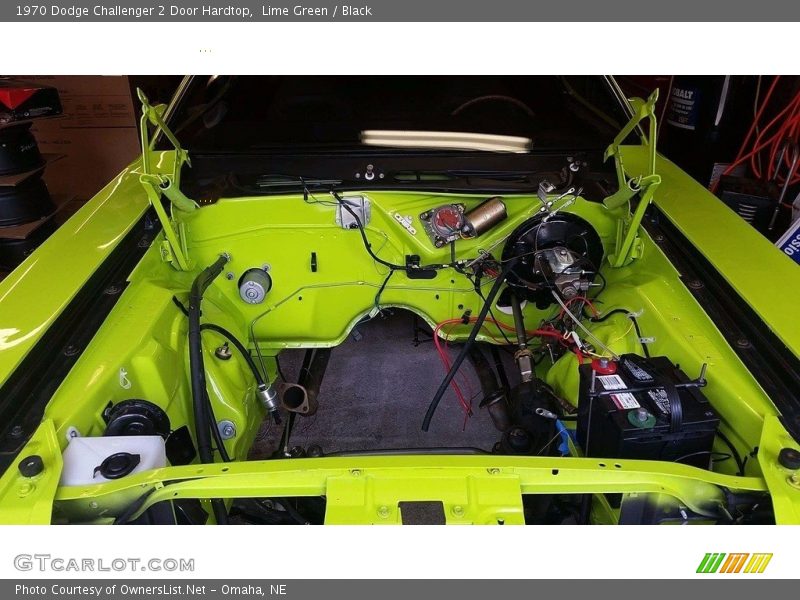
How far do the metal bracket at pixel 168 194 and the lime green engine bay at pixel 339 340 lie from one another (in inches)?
0.4

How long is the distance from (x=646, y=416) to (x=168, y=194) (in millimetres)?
1430

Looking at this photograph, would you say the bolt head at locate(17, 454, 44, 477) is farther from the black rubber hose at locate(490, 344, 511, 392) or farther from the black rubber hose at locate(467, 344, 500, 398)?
the black rubber hose at locate(490, 344, 511, 392)

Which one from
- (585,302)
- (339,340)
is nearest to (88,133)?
(339,340)

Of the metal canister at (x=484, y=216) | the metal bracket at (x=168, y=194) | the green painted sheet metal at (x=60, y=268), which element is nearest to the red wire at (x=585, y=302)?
the metal canister at (x=484, y=216)

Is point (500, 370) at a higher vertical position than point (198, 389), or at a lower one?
lower

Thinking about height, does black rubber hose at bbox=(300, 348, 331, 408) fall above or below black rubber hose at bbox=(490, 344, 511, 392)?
below

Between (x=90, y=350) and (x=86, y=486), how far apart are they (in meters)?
0.41

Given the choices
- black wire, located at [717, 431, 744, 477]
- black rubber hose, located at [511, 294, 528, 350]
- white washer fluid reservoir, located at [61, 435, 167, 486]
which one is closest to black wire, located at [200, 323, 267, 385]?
white washer fluid reservoir, located at [61, 435, 167, 486]

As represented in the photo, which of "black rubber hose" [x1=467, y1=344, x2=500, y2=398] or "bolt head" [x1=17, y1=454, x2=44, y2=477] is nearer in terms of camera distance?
"bolt head" [x1=17, y1=454, x2=44, y2=477]

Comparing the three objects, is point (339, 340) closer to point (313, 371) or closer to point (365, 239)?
point (313, 371)

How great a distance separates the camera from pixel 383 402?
2.28m

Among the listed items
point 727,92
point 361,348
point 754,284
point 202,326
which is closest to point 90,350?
point 202,326

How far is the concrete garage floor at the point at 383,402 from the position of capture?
2.11m

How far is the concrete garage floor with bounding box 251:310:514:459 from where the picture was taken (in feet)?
6.92
